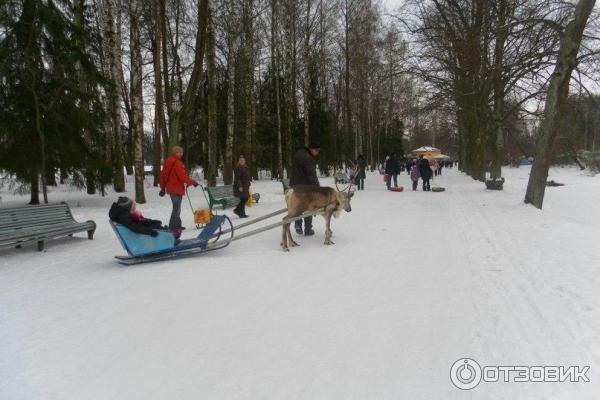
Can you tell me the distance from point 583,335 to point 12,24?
15977 mm

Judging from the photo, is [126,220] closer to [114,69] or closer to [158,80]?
[114,69]

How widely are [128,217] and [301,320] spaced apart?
345 cm

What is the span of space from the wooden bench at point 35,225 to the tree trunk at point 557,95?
12.1 meters

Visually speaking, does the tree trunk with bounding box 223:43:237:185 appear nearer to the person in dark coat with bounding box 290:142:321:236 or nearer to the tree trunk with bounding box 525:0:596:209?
the person in dark coat with bounding box 290:142:321:236

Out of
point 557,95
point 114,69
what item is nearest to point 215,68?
point 114,69

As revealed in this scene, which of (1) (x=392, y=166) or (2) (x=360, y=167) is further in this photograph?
(2) (x=360, y=167)

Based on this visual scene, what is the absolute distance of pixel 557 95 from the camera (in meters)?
12.4

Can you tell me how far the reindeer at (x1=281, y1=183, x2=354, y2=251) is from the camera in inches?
317

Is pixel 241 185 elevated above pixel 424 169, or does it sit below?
below

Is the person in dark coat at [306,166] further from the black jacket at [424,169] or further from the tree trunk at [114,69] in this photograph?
the black jacket at [424,169]

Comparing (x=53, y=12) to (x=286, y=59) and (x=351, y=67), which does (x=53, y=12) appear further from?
(x=351, y=67)

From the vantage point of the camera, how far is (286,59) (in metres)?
25.9

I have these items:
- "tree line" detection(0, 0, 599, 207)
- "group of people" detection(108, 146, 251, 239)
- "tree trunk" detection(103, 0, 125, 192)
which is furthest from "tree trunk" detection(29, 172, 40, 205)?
"group of people" detection(108, 146, 251, 239)

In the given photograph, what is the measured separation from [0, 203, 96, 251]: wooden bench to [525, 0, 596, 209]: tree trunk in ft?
39.8
